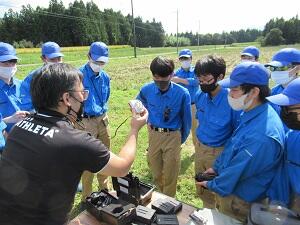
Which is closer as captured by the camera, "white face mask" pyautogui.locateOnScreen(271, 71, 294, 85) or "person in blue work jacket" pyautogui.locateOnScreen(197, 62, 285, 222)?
"person in blue work jacket" pyautogui.locateOnScreen(197, 62, 285, 222)

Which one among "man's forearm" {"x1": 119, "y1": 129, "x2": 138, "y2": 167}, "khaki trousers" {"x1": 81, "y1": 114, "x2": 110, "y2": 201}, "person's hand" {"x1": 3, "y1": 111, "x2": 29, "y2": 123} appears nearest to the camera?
"man's forearm" {"x1": 119, "y1": 129, "x2": 138, "y2": 167}

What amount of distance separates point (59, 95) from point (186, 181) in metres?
4.34

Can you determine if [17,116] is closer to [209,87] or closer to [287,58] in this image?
[209,87]

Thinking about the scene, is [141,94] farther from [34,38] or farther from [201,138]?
[34,38]

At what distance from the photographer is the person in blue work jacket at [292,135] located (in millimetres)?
2496

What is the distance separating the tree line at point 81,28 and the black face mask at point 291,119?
5597 centimetres

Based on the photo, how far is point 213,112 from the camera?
3838mm

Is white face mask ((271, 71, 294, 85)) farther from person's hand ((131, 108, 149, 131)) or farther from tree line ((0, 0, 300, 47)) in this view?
tree line ((0, 0, 300, 47))

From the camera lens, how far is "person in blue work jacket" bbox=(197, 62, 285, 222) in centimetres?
259

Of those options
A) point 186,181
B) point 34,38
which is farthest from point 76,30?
point 186,181

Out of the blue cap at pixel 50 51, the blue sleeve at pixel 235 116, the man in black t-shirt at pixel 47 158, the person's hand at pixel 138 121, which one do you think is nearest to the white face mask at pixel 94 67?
the blue cap at pixel 50 51

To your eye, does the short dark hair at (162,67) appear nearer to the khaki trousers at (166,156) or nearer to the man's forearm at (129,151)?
the khaki trousers at (166,156)

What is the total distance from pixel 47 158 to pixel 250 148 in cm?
164

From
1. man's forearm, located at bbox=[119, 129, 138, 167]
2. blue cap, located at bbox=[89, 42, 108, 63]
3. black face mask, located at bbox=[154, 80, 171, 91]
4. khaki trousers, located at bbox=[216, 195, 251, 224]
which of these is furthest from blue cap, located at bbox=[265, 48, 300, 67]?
man's forearm, located at bbox=[119, 129, 138, 167]
